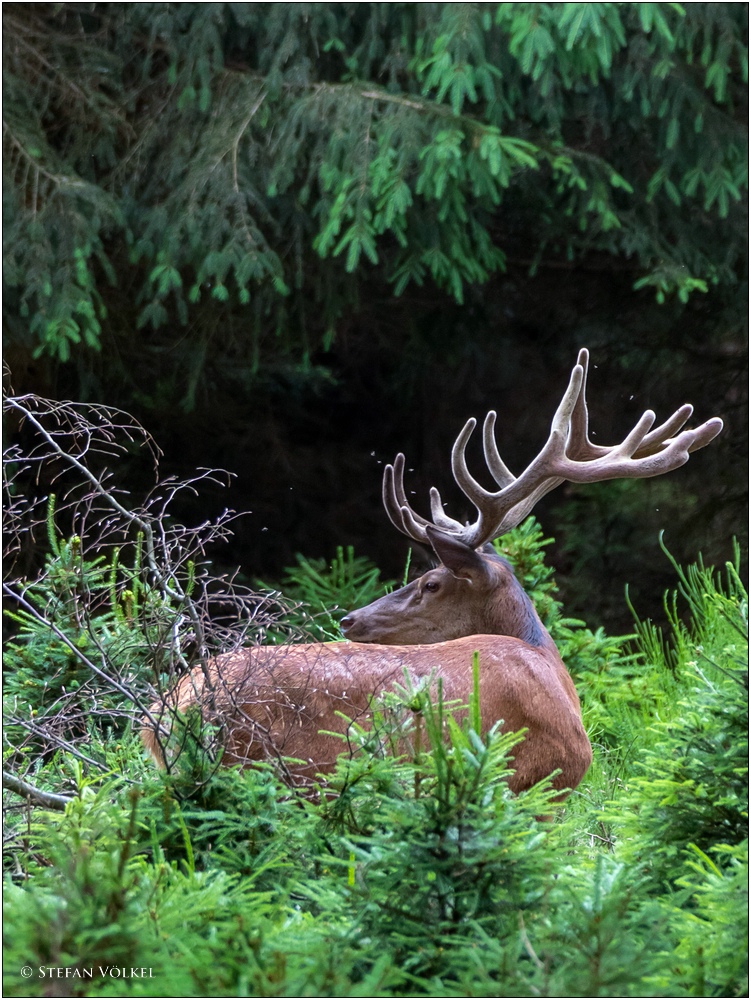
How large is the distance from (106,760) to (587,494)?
18.1 feet

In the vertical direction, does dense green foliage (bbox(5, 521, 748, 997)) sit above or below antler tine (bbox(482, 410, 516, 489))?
below

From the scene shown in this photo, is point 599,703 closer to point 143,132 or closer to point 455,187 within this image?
point 455,187

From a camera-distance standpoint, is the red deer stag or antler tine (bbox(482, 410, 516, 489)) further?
antler tine (bbox(482, 410, 516, 489))

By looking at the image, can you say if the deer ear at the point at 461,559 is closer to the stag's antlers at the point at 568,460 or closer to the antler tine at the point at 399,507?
the stag's antlers at the point at 568,460

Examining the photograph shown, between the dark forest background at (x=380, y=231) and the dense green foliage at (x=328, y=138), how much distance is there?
0.07 ft

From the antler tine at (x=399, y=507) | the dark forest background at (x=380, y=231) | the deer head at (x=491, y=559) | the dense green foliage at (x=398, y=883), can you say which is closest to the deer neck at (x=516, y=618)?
the deer head at (x=491, y=559)

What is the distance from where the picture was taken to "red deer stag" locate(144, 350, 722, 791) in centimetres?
344

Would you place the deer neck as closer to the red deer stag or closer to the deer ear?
the red deer stag

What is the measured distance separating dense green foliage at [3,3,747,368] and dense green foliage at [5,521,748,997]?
374 centimetres

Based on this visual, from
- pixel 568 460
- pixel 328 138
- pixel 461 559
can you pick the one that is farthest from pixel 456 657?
pixel 328 138

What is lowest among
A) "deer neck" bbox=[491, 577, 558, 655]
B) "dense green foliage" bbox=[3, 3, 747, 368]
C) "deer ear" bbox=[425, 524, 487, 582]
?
"deer neck" bbox=[491, 577, 558, 655]

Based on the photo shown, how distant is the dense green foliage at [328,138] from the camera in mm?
6109

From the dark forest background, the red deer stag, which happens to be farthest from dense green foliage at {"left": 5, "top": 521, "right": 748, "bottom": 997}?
the dark forest background

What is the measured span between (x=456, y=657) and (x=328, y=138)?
12.2 feet
